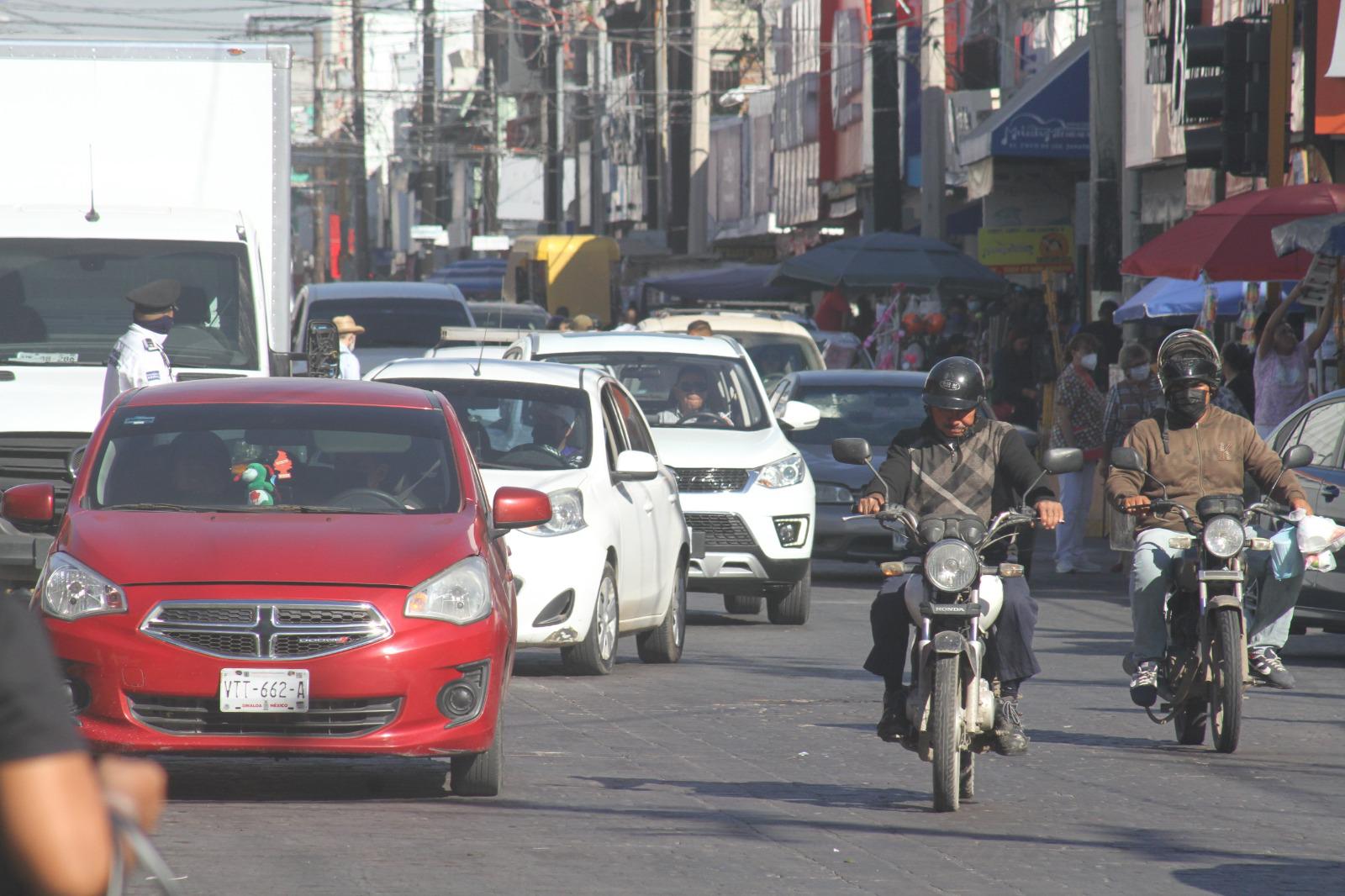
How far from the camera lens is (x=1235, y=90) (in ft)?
62.4

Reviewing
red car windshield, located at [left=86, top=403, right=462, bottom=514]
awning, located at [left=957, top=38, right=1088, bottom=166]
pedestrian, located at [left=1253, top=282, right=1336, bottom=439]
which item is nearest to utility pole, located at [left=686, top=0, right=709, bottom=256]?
awning, located at [left=957, top=38, right=1088, bottom=166]

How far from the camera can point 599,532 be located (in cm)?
1159

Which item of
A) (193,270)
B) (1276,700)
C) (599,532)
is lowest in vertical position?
(1276,700)

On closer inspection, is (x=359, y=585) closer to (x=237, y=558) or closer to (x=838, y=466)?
(x=237, y=558)

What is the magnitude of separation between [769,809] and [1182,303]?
15.8 metres

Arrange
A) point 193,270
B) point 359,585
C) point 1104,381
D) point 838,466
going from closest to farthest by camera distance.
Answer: point 359,585 → point 193,270 → point 838,466 → point 1104,381

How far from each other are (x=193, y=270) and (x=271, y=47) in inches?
88.8

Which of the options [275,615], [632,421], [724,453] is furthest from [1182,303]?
[275,615]

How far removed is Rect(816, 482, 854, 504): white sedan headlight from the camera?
17.7 m

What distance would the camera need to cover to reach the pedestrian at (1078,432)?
18.6m

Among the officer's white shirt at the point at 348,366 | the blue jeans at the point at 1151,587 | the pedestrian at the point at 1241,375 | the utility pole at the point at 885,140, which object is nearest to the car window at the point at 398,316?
the officer's white shirt at the point at 348,366

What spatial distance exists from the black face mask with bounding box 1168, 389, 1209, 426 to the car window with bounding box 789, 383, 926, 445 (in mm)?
8573

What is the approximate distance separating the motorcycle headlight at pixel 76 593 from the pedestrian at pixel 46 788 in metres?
5.06

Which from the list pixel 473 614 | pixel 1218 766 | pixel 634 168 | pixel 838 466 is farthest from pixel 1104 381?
pixel 634 168
